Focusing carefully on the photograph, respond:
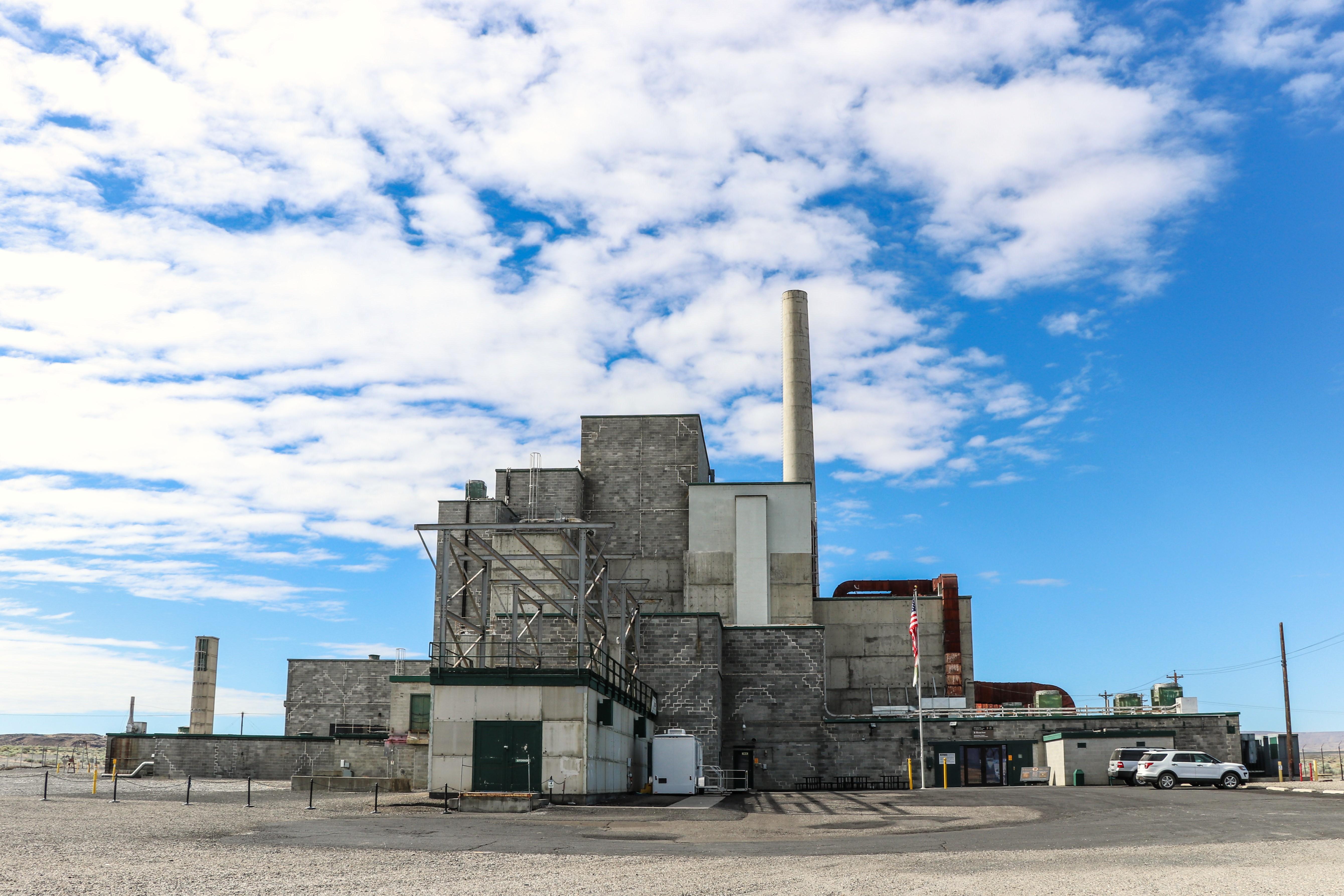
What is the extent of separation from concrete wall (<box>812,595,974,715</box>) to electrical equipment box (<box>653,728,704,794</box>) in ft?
88.4

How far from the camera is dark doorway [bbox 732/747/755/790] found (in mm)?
48781

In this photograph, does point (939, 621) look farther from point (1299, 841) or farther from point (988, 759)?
point (1299, 841)

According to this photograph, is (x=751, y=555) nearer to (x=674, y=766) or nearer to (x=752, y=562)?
(x=752, y=562)

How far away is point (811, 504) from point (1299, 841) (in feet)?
151

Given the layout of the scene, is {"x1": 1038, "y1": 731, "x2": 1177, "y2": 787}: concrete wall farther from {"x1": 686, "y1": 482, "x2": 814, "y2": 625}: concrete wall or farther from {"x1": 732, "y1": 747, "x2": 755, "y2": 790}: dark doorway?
{"x1": 686, "y1": 482, "x2": 814, "y2": 625}: concrete wall

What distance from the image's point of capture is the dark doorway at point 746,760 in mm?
48781

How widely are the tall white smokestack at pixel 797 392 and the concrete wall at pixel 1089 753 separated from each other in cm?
2703

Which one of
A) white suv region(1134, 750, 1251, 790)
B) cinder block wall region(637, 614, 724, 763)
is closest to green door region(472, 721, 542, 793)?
cinder block wall region(637, 614, 724, 763)

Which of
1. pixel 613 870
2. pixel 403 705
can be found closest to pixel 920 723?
pixel 403 705

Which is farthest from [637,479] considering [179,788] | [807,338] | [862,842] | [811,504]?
[862,842]

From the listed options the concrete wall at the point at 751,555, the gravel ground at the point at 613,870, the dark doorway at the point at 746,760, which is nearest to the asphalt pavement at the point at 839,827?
the gravel ground at the point at 613,870

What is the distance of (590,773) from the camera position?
3084 cm

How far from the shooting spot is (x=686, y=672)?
46.1 m

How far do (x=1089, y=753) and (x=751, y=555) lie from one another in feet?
70.6
